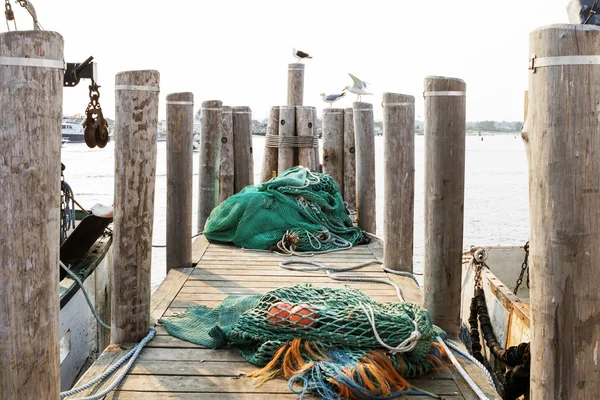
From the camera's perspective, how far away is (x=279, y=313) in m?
3.76

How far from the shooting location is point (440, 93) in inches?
156

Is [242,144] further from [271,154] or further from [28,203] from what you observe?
[28,203]

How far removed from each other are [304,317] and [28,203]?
1.76 meters

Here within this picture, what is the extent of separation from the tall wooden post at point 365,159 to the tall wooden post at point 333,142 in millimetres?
1136

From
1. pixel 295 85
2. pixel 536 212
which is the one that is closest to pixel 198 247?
pixel 295 85

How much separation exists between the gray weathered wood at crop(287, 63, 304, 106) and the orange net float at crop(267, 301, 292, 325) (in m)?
6.96

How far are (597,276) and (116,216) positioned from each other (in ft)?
8.75

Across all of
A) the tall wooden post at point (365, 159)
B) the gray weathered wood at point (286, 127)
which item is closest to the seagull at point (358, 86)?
the gray weathered wood at point (286, 127)

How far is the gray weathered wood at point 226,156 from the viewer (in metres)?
8.97

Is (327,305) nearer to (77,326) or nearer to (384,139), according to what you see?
(384,139)

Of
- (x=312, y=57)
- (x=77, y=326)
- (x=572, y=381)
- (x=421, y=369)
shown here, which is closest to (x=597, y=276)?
(x=572, y=381)

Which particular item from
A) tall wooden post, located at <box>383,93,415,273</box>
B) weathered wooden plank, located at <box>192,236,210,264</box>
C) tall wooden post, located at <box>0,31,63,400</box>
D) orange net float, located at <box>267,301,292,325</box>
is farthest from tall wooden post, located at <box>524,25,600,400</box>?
weathered wooden plank, located at <box>192,236,210,264</box>

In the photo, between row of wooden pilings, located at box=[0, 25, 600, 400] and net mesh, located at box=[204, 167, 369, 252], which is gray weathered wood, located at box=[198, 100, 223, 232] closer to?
net mesh, located at box=[204, 167, 369, 252]

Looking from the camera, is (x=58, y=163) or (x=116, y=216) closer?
(x=58, y=163)
